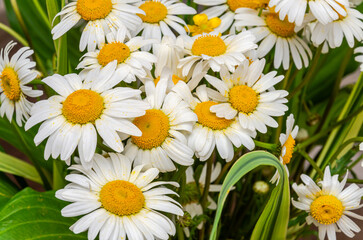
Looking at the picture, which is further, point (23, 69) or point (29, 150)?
point (29, 150)

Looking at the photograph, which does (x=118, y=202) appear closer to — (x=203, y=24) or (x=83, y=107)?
(x=83, y=107)

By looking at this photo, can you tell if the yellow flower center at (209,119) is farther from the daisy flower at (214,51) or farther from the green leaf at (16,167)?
the green leaf at (16,167)

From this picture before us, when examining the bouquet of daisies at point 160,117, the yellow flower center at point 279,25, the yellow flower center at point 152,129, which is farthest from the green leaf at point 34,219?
the yellow flower center at point 279,25

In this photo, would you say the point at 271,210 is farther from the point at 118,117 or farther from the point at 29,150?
the point at 29,150

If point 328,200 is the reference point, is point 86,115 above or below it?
above

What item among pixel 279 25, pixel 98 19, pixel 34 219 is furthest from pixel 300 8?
pixel 34 219

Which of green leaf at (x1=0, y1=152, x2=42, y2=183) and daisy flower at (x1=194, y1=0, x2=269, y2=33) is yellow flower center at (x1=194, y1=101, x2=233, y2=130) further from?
green leaf at (x1=0, y1=152, x2=42, y2=183)

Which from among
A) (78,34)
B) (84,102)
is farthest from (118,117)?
(78,34)
